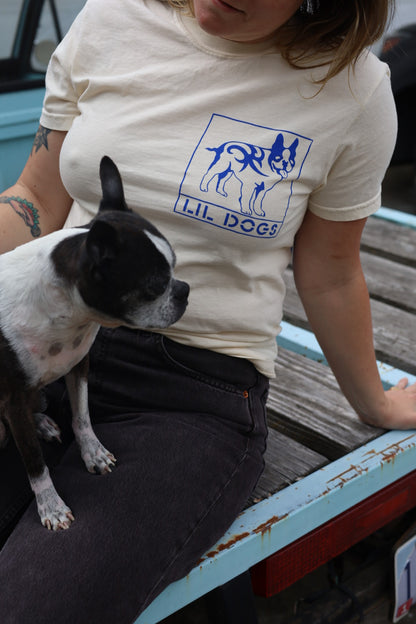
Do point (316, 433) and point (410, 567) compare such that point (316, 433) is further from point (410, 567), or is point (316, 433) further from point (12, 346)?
point (12, 346)

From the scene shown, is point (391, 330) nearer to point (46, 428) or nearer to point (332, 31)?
point (332, 31)

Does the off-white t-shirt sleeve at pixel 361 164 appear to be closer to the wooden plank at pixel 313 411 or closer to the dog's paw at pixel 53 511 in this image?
the wooden plank at pixel 313 411

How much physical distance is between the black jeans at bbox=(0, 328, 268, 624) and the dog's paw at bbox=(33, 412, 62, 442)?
6 centimetres

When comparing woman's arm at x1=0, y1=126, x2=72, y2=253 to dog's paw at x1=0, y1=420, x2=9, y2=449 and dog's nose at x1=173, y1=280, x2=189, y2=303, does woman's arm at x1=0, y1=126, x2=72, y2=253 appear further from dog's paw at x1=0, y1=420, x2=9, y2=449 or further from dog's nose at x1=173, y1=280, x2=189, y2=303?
dog's nose at x1=173, y1=280, x2=189, y2=303

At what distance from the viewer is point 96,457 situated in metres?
1.55

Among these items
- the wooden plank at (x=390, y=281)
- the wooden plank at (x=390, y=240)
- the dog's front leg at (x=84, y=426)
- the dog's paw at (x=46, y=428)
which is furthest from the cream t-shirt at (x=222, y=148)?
the wooden plank at (x=390, y=240)

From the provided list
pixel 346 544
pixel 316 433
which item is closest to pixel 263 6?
pixel 316 433

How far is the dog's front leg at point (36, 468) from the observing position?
4.72 ft

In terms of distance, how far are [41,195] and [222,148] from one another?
529 millimetres

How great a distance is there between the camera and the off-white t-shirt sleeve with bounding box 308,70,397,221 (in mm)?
1611

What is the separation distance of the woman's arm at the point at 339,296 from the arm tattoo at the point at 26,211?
65cm

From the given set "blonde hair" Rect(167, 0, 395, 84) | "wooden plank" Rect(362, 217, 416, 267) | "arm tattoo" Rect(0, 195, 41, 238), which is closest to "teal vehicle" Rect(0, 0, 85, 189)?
"wooden plank" Rect(362, 217, 416, 267)

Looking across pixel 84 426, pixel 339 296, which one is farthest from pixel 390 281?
pixel 84 426

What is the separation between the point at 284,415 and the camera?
2.26 meters
